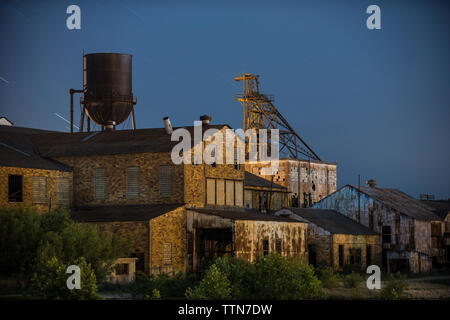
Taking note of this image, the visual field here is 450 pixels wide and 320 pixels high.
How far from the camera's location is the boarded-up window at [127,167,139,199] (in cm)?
5031

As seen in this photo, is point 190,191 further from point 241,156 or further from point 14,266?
point 14,266

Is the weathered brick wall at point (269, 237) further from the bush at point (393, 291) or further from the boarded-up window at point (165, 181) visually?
the bush at point (393, 291)

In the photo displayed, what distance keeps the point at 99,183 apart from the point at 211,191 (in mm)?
6682

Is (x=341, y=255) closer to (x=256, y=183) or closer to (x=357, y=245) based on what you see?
(x=357, y=245)

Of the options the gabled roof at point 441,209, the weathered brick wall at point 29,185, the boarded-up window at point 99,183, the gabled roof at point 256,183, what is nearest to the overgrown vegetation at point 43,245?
the weathered brick wall at point 29,185

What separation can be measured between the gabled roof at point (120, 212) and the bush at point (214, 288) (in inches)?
327

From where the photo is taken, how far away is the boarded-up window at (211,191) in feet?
168

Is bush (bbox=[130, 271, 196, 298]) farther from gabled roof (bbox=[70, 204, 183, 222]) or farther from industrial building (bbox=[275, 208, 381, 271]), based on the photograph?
industrial building (bbox=[275, 208, 381, 271])

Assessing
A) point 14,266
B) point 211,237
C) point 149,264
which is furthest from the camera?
point 211,237

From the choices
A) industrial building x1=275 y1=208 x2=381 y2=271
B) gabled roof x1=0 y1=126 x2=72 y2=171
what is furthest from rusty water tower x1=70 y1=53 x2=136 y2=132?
industrial building x1=275 y1=208 x2=381 y2=271

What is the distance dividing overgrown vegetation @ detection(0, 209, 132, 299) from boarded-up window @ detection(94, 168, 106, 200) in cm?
803
